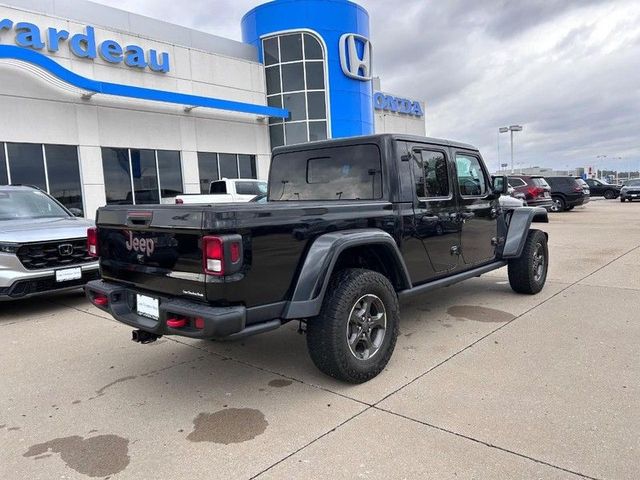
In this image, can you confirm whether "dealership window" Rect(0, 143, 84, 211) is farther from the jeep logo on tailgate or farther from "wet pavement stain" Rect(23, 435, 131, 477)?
"wet pavement stain" Rect(23, 435, 131, 477)

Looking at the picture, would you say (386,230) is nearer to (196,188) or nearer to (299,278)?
(299,278)

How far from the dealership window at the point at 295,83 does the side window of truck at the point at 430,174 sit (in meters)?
16.9

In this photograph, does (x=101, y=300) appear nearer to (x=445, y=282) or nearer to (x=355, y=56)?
(x=445, y=282)

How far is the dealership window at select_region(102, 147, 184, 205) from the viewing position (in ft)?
52.9

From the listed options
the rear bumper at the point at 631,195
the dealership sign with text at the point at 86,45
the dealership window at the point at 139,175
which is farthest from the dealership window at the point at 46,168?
the rear bumper at the point at 631,195

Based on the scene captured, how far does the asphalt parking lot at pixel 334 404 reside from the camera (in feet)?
8.38

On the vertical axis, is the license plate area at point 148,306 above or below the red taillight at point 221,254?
below

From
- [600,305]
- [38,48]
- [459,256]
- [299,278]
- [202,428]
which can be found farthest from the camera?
[38,48]

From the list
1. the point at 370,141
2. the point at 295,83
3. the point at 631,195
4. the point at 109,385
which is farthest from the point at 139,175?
the point at 631,195

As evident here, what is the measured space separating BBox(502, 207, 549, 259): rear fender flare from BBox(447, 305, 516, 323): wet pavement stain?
A: 2.28 ft

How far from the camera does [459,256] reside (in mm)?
4832

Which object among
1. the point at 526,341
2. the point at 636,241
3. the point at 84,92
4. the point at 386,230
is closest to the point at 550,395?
the point at 526,341

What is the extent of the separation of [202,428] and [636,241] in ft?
36.1

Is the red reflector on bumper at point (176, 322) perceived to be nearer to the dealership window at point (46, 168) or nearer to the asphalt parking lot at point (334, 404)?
the asphalt parking lot at point (334, 404)
